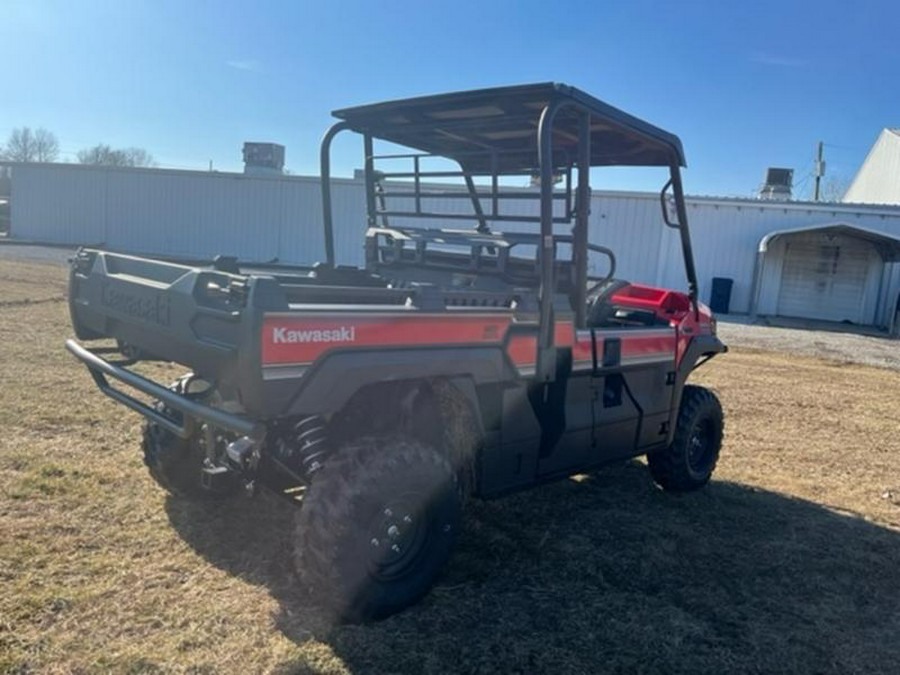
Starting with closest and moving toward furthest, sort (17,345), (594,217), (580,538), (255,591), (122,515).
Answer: (255,591)
(122,515)
(580,538)
(17,345)
(594,217)

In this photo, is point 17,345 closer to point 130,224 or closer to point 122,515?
point 122,515

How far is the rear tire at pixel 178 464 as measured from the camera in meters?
3.97

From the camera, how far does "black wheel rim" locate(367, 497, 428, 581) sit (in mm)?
3012

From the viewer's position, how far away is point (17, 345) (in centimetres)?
773

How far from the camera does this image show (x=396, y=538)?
3.12 meters

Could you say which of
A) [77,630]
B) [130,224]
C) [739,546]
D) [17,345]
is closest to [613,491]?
[739,546]

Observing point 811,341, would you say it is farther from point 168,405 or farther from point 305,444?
point 168,405

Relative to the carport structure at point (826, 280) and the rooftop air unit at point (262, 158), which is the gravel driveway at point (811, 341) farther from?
the rooftop air unit at point (262, 158)

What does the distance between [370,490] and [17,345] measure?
250 inches

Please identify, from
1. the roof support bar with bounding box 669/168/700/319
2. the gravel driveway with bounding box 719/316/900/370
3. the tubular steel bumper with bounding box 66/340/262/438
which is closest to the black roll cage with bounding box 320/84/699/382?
the roof support bar with bounding box 669/168/700/319

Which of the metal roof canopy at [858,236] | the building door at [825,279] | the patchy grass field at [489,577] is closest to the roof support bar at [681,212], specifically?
the patchy grass field at [489,577]

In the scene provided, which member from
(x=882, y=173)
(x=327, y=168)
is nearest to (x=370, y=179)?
(x=327, y=168)

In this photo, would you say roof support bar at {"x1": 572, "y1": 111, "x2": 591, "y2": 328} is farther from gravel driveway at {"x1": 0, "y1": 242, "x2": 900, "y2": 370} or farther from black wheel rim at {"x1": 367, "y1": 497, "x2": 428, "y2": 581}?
gravel driveway at {"x1": 0, "y1": 242, "x2": 900, "y2": 370}

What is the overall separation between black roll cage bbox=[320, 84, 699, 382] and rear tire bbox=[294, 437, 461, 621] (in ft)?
2.73
